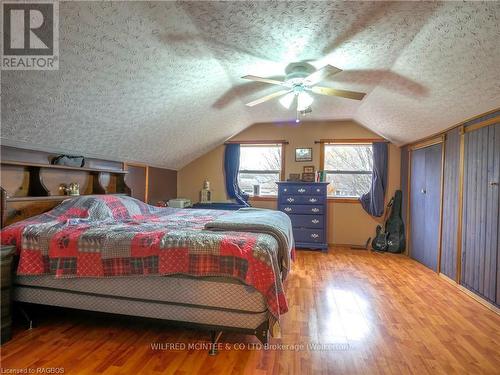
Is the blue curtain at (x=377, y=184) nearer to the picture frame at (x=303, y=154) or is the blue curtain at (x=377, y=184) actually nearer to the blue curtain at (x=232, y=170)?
the picture frame at (x=303, y=154)

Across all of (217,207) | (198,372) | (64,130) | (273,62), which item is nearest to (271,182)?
(217,207)

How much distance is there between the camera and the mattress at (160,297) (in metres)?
1.67

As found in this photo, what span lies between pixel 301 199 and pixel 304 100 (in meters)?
2.02

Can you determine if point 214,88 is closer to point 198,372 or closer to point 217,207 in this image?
point 217,207

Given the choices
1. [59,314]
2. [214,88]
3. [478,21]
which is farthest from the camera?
[214,88]

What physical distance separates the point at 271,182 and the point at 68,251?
3853mm

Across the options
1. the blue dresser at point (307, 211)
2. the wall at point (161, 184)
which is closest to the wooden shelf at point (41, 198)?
the wall at point (161, 184)

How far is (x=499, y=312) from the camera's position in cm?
228

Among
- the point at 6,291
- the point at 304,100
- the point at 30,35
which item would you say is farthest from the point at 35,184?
the point at 304,100

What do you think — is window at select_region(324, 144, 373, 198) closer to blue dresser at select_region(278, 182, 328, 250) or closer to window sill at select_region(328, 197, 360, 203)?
window sill at select_region(328, 197, 360, 203)

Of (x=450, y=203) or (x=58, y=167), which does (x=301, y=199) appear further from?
(x=58, y=167)

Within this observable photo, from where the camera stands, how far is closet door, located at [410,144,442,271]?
350 cm

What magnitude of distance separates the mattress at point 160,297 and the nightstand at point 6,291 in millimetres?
170

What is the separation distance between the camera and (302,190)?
4473mm
